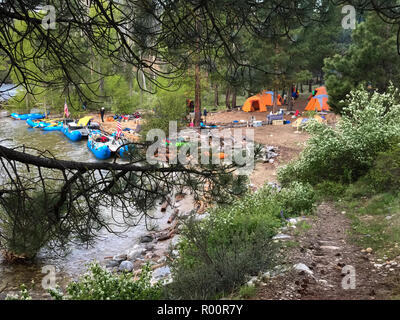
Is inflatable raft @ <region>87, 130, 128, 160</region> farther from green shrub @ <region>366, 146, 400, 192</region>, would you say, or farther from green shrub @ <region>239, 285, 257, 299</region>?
green shrub @ <region>239, 285, 257, 299</region>

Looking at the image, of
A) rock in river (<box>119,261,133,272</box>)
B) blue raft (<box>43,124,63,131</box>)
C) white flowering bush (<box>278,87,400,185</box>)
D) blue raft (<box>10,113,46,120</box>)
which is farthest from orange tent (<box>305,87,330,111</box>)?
blue raft (<box>10,113,46,120</box>)

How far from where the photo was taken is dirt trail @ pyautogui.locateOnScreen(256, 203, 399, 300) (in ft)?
12.8

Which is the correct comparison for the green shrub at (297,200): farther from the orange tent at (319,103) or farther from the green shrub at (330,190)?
the orange tent at (319,103)

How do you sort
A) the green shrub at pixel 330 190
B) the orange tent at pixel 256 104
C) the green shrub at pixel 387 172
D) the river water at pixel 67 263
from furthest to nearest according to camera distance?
the orange tent at pixel 256 104
the green shrub at pixel 330 190
the river water at pixel 67 263
the green shrub at pixel 387 172

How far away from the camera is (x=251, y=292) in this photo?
373 centimetres

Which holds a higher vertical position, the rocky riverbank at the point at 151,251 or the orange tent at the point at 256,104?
the orange tent at the point at 256,104

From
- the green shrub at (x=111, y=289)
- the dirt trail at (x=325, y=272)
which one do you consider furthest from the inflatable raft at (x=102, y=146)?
the green shrub at (x=111, y=289)

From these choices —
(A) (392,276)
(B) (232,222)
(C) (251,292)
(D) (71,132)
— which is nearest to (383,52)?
(B) (232,222)

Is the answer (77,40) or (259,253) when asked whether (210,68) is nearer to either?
(77,40)

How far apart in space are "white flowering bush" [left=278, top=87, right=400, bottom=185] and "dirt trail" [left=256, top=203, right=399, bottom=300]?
9.28 ft

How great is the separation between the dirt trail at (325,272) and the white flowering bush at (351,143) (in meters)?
2.83

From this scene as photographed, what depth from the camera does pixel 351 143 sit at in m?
9.44

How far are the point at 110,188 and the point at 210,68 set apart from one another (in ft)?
5.76

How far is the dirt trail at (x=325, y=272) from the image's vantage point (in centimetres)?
391
